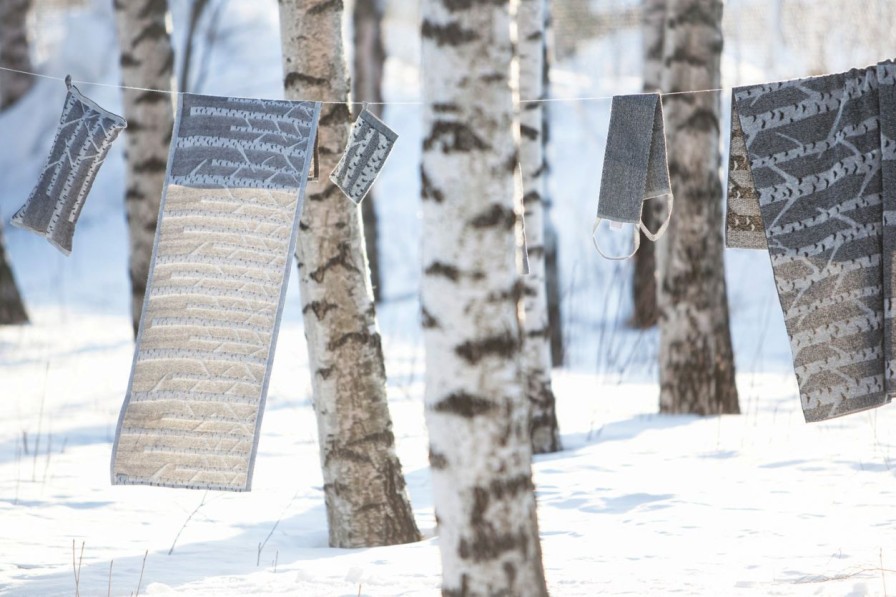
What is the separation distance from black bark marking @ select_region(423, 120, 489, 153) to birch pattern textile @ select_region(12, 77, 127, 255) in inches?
64.4

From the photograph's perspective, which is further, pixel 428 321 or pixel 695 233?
pixel 695 233

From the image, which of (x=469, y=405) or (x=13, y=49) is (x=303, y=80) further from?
(x=13, y=49)

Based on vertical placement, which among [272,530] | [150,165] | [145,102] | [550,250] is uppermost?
[145,102]

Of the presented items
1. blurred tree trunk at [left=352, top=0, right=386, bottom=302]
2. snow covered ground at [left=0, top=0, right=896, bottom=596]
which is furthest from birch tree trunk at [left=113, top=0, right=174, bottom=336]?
blurred tree trunk at [left=352, top=0, right=386, bottom=302]

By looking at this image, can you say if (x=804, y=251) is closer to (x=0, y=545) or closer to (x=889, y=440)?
(x=889, y=440)

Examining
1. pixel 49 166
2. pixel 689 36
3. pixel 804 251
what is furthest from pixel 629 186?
pixel 689 36

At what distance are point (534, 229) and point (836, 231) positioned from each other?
2081 millimetres

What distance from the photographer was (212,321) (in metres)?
3.36

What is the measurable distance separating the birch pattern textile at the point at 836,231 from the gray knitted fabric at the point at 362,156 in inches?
51.1

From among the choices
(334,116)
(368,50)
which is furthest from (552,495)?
(368,50)

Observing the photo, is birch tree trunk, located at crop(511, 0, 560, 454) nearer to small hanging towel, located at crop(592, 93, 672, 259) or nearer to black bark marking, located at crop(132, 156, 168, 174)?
small hanging towel, located at crop(592, 93, 672, 259)

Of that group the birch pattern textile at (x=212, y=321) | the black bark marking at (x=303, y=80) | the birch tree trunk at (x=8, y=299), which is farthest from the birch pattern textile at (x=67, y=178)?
the birch tree trunk at (x=8, y=299)

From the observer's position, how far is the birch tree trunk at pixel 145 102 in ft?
20.3

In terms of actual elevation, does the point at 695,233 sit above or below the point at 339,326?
above
